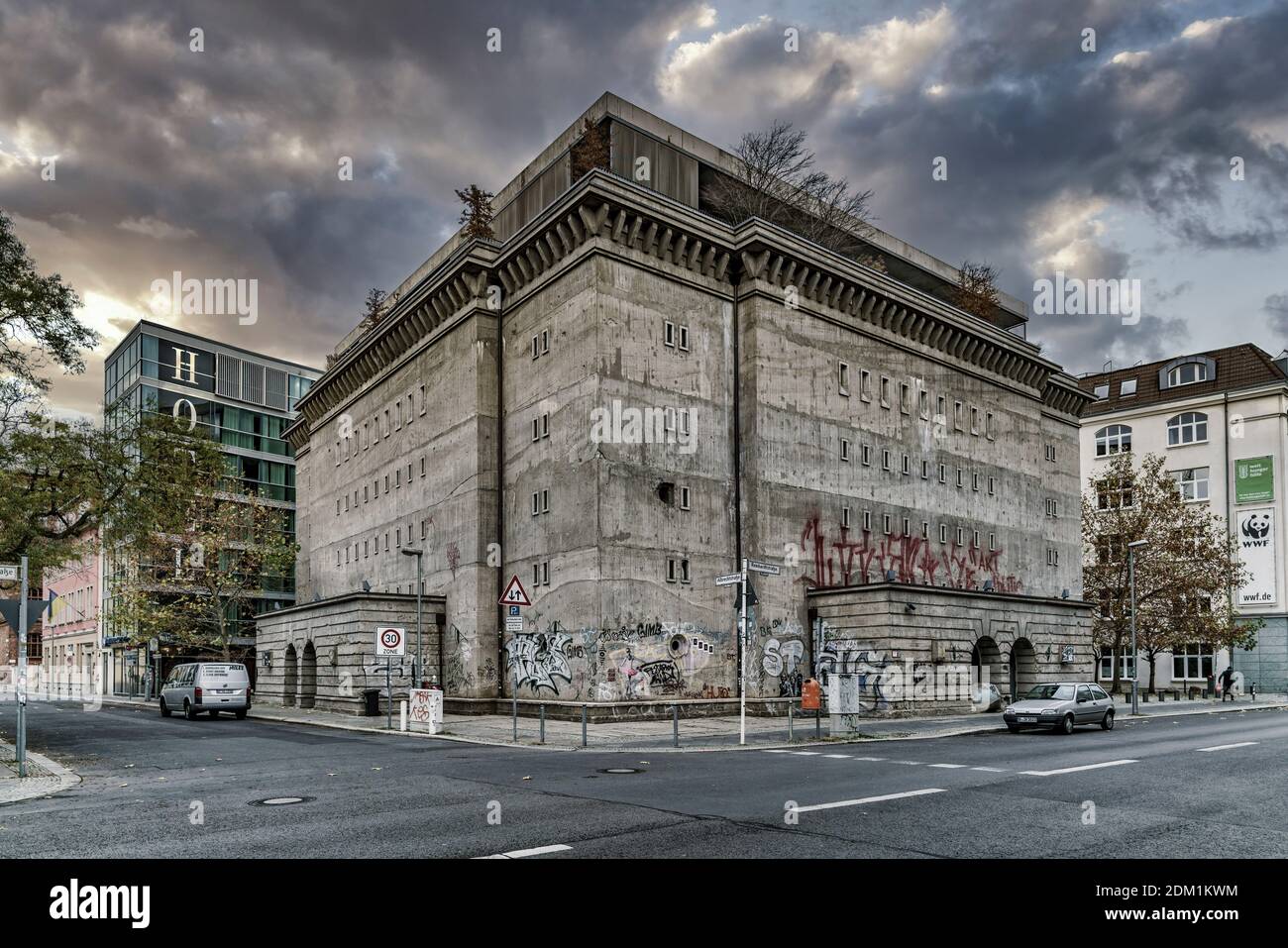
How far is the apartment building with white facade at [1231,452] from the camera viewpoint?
6444cm

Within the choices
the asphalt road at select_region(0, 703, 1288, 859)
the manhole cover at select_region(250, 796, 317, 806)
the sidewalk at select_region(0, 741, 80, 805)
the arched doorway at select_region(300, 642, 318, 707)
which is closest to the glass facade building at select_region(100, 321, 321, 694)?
the arched doorway at select_region(300, 642, 318, 707)

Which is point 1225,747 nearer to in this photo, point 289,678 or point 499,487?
point 499,487

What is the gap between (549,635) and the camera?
1390 inches

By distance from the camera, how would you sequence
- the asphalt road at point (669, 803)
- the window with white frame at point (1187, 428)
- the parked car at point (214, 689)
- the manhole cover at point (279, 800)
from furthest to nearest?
the window with white frame at point (1187, 428) → the parked car at point (214, 689) → the manhole cover at point (279, 800) → the asphalt road at point (669, 803)

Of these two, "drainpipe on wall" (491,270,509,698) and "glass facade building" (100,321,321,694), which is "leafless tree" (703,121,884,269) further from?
"glass facade building" (100,321,321,694)

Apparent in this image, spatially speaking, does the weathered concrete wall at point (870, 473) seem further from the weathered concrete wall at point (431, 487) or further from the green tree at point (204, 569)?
the green tree at point (204, 569)

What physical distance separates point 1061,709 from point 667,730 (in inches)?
441

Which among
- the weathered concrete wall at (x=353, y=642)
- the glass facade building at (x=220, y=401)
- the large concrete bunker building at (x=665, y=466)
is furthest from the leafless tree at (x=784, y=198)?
the glass facade building at (x=220, y=401)

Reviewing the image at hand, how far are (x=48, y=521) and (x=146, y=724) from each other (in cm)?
814

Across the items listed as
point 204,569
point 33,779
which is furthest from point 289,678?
point 33,779

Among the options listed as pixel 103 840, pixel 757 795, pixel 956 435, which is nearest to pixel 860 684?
pixel 956 435

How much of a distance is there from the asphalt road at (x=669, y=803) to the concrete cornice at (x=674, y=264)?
20.3m

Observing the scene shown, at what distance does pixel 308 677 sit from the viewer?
1817 inches
